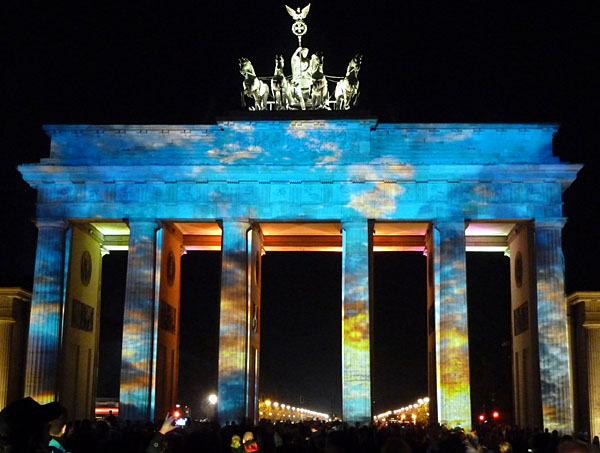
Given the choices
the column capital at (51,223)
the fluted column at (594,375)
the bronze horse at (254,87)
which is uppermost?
the bronze horse at (254,87)

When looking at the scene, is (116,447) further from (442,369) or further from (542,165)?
(542,165)

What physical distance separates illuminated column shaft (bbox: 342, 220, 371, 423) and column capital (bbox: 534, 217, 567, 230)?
858 cm

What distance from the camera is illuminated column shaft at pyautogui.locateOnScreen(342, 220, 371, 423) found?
4412cm

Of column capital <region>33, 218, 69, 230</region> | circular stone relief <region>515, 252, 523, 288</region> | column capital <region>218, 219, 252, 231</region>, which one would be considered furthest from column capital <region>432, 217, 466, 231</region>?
column capital <region>33, 218, 69, 230</region>

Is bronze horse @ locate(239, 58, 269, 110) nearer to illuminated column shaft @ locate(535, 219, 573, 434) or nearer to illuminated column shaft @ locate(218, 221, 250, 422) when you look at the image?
illuminated column shaft @ locate(218, 221, 250, 422)

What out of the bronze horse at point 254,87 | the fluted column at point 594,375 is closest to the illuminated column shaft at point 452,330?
the fluted column at point 594,375

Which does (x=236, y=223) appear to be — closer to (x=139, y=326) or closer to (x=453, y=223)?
(x=139, y=326)

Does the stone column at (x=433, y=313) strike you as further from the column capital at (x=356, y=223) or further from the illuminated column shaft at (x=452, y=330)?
the column capital at (x=356, y=223)

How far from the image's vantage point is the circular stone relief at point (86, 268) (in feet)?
161

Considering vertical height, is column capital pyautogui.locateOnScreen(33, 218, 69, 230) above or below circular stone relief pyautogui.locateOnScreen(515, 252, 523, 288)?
above

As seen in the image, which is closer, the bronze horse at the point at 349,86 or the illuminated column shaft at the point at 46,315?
the illuminated column shaft at the point at 46,315

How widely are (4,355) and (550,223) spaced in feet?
95.0

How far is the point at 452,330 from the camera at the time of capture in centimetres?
4472

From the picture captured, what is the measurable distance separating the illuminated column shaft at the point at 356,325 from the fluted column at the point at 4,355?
17.7 meters
